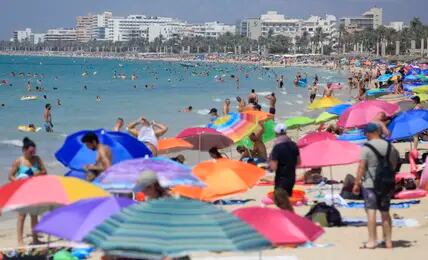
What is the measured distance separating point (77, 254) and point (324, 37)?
181 meters

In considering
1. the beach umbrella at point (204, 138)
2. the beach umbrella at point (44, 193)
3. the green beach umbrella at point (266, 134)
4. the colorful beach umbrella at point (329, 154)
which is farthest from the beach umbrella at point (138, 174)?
the green beach umbrella at point (266, 134)

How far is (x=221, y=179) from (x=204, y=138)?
14.5ft

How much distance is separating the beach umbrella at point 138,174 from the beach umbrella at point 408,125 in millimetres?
6228

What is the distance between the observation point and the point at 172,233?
178 inches

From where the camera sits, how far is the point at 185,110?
36.4 metres

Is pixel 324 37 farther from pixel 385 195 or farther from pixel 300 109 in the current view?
pixel 385 195

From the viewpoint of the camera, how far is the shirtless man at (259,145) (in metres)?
15.4

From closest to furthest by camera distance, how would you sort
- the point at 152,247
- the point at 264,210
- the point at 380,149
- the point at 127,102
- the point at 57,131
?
1. the point at 152,247
2. the point at 264,210
3. the point at 380,149
4. the point at 57,131
5. the point at 127,102

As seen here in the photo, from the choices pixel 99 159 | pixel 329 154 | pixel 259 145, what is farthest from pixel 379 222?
pixel 259 145

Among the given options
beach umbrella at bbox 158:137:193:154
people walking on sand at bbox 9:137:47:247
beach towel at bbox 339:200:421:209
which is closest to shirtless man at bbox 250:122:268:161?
beach umbrella at bbox 158:137:193:154

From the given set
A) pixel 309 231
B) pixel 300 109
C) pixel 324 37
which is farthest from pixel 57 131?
pixel 324 37

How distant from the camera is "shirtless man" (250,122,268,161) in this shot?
1544 centimetres

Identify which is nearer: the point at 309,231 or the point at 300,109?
the point at 309,231

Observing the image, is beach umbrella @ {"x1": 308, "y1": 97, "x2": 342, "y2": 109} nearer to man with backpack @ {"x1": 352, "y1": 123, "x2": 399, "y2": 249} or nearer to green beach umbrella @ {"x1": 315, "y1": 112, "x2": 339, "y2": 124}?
green beach umbrella @ {"x1": 315, "y1": 112, "x2": 339, "y2": 124}
